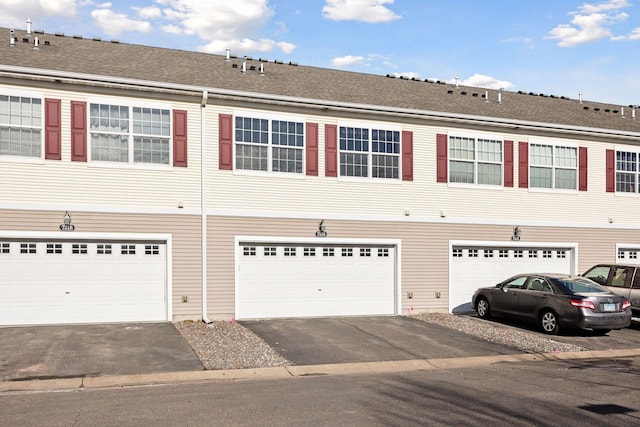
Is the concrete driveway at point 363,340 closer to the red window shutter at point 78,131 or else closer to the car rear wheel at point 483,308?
the car rear wheel at point 483,308

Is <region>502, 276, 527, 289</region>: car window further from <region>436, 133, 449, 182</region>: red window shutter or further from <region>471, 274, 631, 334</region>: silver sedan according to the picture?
<region>436, 133, 449, 182</region>: red window shutter

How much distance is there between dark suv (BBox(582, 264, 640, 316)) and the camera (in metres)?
16.6

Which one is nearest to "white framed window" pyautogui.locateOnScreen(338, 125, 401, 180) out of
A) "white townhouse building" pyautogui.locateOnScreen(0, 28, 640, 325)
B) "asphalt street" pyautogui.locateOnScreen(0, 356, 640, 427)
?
"white townhouse building" pyautogui.locateOnScreen(0, 28, 640, 325)

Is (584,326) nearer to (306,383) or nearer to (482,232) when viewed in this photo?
(482,232)

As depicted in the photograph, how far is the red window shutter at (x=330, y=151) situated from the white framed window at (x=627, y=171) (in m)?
10.1

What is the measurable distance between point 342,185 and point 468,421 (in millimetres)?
10611

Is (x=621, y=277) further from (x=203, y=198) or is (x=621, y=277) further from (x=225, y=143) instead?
(x=203, y=198)

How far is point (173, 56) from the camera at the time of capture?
751 inches

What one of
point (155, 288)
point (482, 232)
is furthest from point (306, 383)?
point (482, 232)

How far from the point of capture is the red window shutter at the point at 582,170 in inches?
810

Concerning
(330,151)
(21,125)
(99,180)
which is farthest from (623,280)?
(21,125)

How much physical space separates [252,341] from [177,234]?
3.84 m

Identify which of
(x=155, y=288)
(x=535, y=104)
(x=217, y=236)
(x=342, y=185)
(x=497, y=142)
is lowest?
(x=155, y=288)

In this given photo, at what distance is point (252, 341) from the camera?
13.6 m
